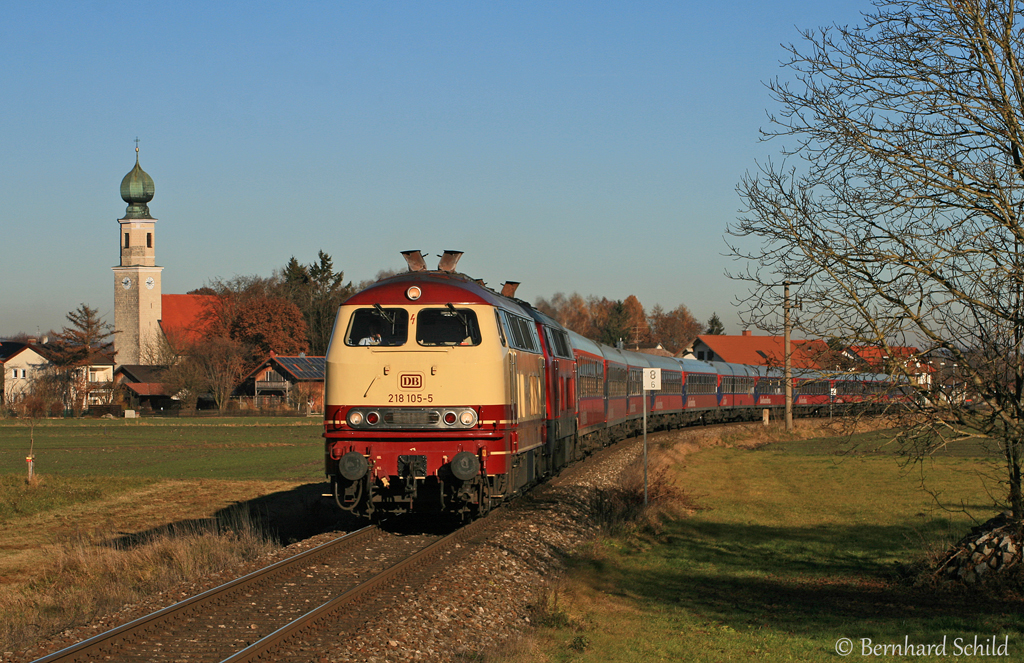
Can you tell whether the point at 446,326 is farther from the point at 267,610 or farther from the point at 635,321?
the point at 635,321

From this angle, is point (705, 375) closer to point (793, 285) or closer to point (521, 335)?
point (521, 335)

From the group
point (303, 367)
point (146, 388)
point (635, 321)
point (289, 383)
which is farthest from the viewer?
point (635, 321)

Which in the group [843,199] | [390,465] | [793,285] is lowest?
[390,465]

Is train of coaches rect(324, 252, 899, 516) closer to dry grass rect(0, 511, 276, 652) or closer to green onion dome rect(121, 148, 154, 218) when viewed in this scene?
dry grass rect(0, 511, 276, 652)

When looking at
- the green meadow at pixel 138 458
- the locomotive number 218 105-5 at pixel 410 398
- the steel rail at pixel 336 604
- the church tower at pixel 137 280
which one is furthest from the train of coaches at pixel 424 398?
the church tower at pixel 137 280

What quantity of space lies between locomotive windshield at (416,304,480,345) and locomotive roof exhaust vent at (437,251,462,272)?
3.48 meters

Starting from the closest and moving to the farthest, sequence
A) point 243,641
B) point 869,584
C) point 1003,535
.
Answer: point 243,641 < point 1003,535 < point 869,584

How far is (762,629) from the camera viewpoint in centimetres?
1021

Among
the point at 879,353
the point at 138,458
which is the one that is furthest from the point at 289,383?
the point at 879,353

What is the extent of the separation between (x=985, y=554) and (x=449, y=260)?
31.8ft

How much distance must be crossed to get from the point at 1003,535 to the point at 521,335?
751cm

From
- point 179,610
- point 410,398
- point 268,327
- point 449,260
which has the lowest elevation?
point 179,610

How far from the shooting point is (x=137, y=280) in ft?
371

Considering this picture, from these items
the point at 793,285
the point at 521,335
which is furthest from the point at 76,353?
the point at 793,285
